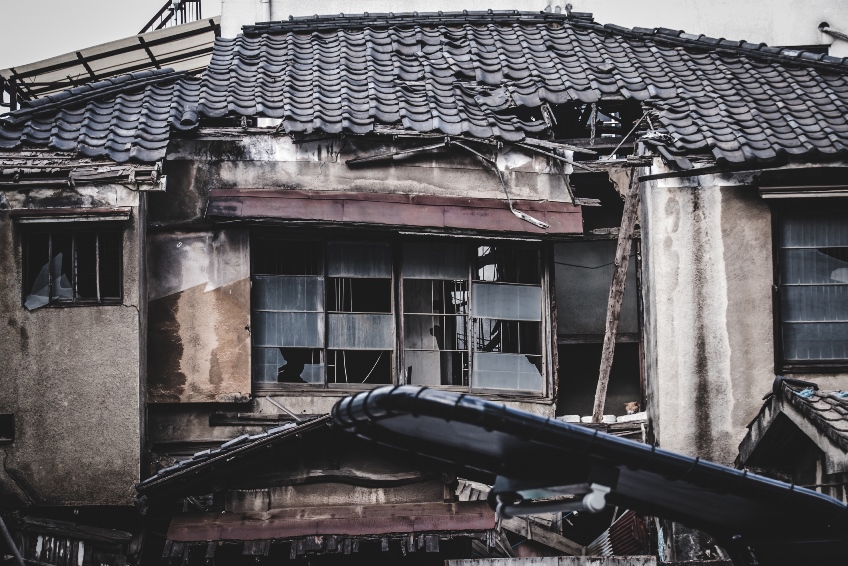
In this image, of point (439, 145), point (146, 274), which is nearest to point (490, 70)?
point (439, 145)

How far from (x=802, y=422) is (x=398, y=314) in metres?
5.72

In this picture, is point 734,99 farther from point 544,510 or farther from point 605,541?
point 544,510

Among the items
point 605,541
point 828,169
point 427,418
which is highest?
point 828,169

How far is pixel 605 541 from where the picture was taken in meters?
16.2

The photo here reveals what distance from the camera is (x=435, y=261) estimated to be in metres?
16.3

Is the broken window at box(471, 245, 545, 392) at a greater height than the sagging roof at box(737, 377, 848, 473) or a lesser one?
greater

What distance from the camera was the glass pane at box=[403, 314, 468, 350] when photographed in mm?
16188

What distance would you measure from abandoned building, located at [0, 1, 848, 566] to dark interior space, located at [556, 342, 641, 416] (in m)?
0.82

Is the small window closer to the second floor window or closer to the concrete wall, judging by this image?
the second floor window

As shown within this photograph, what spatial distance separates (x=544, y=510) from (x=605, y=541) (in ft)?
32.1

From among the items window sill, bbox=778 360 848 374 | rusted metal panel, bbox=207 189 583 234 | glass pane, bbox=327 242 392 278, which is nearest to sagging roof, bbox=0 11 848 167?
rusted metal panel, bbox=207 189 583 234

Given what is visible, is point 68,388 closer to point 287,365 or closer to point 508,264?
point 287,365

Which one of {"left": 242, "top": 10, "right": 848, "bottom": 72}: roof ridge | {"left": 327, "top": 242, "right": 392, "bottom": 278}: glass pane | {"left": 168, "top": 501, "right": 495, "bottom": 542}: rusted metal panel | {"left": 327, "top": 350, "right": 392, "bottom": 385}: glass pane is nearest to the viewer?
{"left": 168, "top": 501, "right": 495, "bottom": 542}: rusted metal panel

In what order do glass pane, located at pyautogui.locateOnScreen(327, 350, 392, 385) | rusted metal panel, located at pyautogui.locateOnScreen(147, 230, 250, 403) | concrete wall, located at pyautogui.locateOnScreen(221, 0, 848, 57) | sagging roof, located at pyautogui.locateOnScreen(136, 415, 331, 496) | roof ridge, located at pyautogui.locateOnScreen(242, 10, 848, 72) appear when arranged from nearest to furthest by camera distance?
1. sagging roof, located at pyautogui.locateOnScreen(136, 415, 331, 496)
2. rusted metal panel, located at pyautogui.locateOnScreen(147, 230, 250, 403)
3. glass pane, located at pyautogui.locateOnScreen(327, 350, 392, 385)
4. roof ridge, located at pyautogui.locateOnScreen(242, 10, 848, 72)
5. concrete wall, located at pyautogui.locateOnScreen(221, 0, 848, 57)
